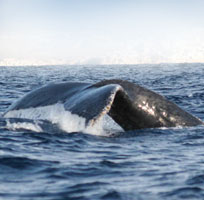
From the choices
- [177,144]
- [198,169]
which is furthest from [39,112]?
[198,169]

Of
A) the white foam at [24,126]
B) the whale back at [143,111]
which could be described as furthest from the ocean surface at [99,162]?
the whale back at [143,111]

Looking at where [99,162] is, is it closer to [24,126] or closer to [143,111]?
[143,111]

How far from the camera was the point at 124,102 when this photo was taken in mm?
7309

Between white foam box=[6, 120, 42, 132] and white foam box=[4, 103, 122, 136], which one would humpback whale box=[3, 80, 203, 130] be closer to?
white foam box=[4, 103, 122, 136]

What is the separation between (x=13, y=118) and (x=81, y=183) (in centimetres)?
384

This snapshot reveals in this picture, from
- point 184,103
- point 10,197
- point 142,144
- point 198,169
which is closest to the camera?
point 10,197

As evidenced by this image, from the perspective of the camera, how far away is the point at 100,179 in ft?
18.2

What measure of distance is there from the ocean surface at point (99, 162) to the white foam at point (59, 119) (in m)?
0.03

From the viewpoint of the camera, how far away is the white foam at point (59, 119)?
283 inches

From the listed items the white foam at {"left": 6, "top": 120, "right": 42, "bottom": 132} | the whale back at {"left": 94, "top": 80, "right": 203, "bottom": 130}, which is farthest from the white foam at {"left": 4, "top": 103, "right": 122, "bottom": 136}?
the whale back at {"left": 94, "top": 80, "right": 203, "bottom": 130}

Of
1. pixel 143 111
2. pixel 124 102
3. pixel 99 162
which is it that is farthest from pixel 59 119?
pixel 99 162

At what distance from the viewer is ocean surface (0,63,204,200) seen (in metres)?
4.99

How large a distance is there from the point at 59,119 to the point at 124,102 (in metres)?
1.25

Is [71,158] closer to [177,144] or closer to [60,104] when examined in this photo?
[60,104]
